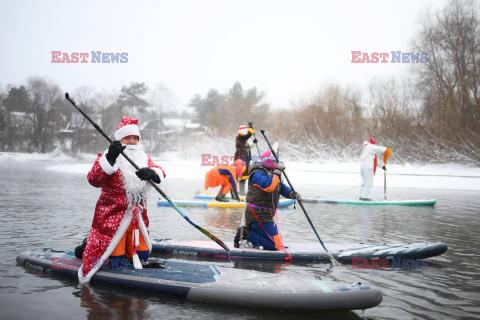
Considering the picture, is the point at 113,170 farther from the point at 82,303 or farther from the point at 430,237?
the point at 430,237

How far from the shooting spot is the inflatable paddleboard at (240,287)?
12.2ft

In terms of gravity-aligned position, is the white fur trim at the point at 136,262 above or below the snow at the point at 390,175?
below

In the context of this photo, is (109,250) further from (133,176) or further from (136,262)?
(133,176)

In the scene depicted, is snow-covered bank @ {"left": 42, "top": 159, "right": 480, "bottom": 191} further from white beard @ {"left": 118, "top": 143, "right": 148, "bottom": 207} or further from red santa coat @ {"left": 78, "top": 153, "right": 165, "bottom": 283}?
red santa coat @ {"left": 78, "top": 153, "right": 165, "bottom": 283}

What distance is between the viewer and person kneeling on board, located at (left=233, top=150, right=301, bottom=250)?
18.9 ft

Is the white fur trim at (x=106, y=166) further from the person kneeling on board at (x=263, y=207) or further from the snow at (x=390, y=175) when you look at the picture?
the snow at (x=390, y=175)

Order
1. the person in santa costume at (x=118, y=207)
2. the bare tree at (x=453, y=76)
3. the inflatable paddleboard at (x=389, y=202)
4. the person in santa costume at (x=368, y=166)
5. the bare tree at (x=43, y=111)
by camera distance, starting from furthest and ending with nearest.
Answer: the bare tree at (x=43, y=111) < the bare tree at (x=453, y=76) < the person in santa costume at (x=368, y=166) < the inflatable paddleboard at (x=389, y=202) < the person in santa costume at (x=118, y=207)

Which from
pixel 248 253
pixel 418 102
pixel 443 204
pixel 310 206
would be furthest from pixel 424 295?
pixel 418 102

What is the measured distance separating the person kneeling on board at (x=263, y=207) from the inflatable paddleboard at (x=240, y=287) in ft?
4.39

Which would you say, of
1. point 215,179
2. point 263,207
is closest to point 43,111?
point 215,179

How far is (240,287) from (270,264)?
170 centimetres

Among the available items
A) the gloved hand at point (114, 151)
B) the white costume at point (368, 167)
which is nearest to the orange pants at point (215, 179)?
the white costume at point (368, 167)

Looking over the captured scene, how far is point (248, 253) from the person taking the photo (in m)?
5.66

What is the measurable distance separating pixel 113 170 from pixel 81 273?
3.93ft
